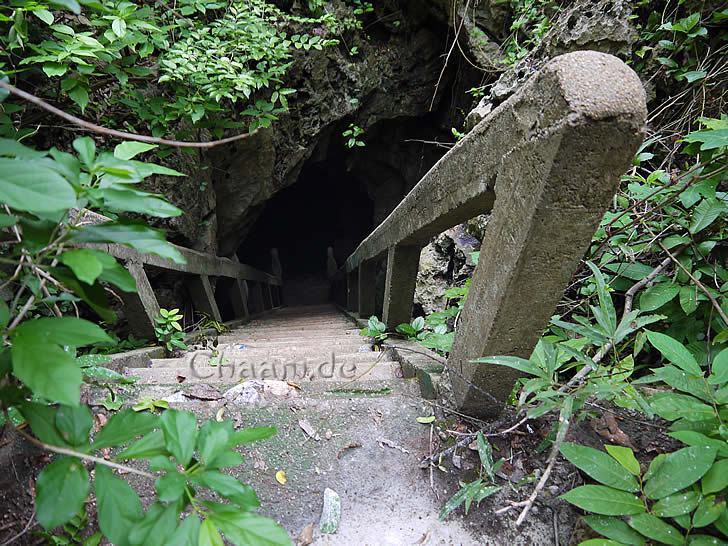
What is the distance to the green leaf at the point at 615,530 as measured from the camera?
683 millimetres

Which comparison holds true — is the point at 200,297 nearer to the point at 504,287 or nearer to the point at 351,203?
the point at 504,287

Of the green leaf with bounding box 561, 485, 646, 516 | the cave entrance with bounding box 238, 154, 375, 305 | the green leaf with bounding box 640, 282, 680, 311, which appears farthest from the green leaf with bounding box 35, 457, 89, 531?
the cave entrance with bounding box 238, 154, 375, 305

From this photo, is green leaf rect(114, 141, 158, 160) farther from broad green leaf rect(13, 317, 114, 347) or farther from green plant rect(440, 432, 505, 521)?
green plant rect(440, 432, 505, 521)

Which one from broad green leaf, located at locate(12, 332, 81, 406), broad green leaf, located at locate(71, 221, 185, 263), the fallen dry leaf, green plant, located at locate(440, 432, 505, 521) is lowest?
the fallen dry leaf

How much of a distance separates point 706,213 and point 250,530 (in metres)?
1.77

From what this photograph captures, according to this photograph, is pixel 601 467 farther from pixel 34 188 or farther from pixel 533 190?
pixel 34 188

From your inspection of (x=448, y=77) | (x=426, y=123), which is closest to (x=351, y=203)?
(x=426, y=123)

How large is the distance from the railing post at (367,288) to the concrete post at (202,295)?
1573 mm

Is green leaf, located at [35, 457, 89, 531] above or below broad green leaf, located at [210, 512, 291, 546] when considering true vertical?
above

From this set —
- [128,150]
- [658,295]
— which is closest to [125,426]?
[128,150]

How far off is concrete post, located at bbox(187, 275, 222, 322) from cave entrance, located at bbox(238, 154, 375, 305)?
6.57 metres

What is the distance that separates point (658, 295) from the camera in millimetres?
1378

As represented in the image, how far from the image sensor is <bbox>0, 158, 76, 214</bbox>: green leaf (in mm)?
399

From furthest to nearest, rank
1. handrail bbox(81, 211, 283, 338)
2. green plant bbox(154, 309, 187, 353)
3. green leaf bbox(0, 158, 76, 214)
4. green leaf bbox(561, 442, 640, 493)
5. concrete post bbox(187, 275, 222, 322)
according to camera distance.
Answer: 1. concrete post bbox(187, 275, 222, 322)
2. green plant bbox(154, 309, 187, 353)
3. handrail bbox(81, 211, 283, 338)
4. green leaf bbox(561, 442, 640, 493)
5. green leaf bbox(0, 158, 76, 214)
